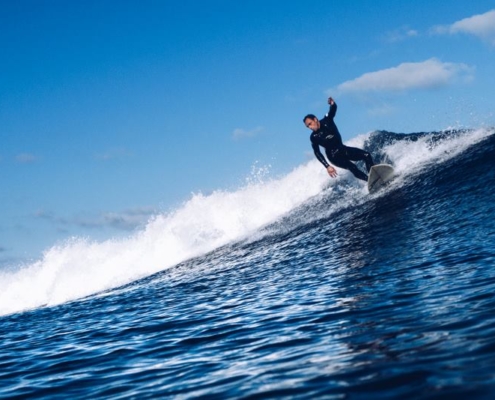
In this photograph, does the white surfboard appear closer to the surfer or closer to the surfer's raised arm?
the surfer

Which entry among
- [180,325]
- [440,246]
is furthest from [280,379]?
[440,246]

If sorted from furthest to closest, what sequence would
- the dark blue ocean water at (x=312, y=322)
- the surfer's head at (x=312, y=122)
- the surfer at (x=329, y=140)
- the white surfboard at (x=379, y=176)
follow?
1. the white surfboard at (x=379, y=176)
2. the surfer at (x=329, y=140)
3. the surfer's head at (x=312, y=122)
4. the dark blue ocean water at (x=312, y=322)

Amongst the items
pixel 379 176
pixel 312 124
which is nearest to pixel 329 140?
pixel 312 124

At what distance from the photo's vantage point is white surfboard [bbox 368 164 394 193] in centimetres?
1443

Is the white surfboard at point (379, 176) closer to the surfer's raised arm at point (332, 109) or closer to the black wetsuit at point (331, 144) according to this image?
the black wetsuit at point (331, 144)

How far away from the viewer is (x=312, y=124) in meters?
13.3

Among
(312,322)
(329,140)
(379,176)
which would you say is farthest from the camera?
(379,176)

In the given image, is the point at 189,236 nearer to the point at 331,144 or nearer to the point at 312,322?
the point at 331,144

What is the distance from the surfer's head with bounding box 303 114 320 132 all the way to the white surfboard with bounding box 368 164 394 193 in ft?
7.01

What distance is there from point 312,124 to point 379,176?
2.69 m

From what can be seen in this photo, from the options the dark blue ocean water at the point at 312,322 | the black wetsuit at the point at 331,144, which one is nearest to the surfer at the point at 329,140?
the black wetsuit at the point at 331,144

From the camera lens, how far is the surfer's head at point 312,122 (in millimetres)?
13234

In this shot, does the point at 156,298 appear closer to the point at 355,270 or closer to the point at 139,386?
the point at 355,270

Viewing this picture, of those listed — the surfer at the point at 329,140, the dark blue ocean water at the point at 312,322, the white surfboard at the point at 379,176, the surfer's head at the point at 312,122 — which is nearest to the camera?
the dark blue ocean water at the point at 312,322
